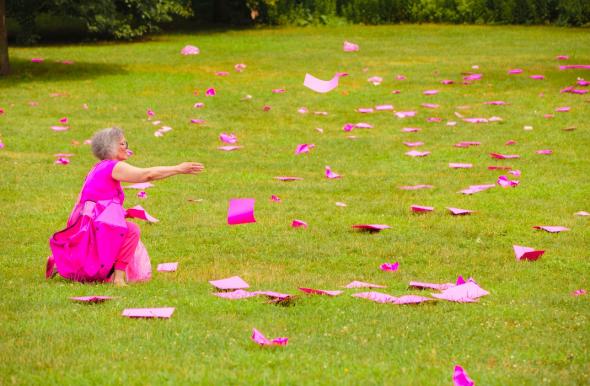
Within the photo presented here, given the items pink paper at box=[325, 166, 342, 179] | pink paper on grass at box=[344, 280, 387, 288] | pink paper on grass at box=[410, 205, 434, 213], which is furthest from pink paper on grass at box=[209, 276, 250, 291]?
pink paper at box=[325, 166, 342, 179]

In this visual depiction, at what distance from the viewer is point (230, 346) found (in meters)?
5.72

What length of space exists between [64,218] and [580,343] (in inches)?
221

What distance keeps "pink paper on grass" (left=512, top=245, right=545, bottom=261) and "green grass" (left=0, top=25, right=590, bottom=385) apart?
0.25ft

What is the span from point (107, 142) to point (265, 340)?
2367 mm

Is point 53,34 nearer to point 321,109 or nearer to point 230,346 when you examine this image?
point 321,109

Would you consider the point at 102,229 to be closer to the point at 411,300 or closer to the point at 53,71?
the point at 411,300

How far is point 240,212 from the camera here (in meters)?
9.38

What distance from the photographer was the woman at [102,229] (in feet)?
23.9

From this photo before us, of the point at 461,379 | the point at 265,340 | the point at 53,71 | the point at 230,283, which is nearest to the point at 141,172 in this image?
the point at 230,283

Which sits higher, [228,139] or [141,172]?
[141,172]

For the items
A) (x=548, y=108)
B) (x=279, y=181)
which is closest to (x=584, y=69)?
(x=548, y=108)

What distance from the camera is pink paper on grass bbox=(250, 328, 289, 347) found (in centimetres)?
573

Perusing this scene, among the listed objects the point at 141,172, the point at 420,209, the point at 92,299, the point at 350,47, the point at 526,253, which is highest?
the point at 141,172

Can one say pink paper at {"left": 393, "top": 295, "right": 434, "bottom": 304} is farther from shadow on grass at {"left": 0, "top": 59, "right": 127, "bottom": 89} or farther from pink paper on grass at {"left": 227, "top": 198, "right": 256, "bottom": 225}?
shadow on grass at {"left": 0, "top": 59, "right": 127, "bottom": 89}
